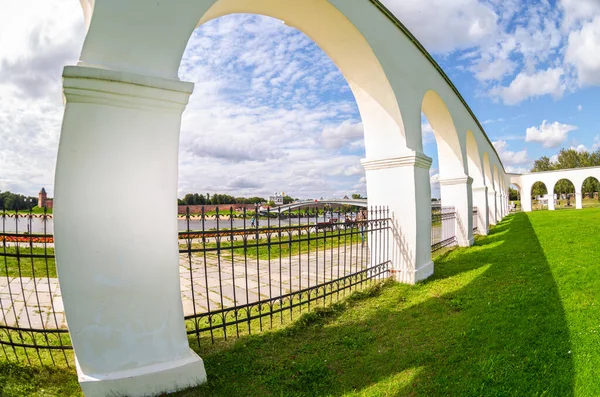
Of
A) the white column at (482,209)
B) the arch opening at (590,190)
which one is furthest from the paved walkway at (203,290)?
the arch opening at (590,190)

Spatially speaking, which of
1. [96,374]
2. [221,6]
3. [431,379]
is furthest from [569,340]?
[221,6]

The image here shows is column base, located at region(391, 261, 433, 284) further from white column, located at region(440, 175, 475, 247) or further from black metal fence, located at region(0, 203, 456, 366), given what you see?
white column, located at region(440, 175, 475, 247)

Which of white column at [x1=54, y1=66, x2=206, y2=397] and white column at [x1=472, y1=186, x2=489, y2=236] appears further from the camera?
white column at [x1=472, y1=186, x2=489, y2=236]

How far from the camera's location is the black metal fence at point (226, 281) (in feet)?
9.05

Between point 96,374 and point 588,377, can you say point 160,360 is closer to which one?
point 96,374

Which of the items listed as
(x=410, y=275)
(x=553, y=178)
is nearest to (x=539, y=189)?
(x=553, y=178)

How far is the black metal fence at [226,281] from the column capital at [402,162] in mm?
746

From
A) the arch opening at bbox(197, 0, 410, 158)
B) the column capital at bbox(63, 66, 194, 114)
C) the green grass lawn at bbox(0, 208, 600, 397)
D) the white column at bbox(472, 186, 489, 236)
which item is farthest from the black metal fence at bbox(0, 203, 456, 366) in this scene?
the white column at bbox(472, 186, 489, 236)

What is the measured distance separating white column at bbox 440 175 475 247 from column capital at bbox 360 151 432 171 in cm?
427

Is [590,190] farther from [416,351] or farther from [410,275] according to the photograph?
[416,351]

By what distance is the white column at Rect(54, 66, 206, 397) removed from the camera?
83.7 inches

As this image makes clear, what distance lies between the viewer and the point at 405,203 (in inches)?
213

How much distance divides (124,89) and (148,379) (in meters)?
2.01

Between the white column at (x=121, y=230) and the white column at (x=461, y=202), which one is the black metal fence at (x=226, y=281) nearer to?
the white column at (x=121, y=230)
